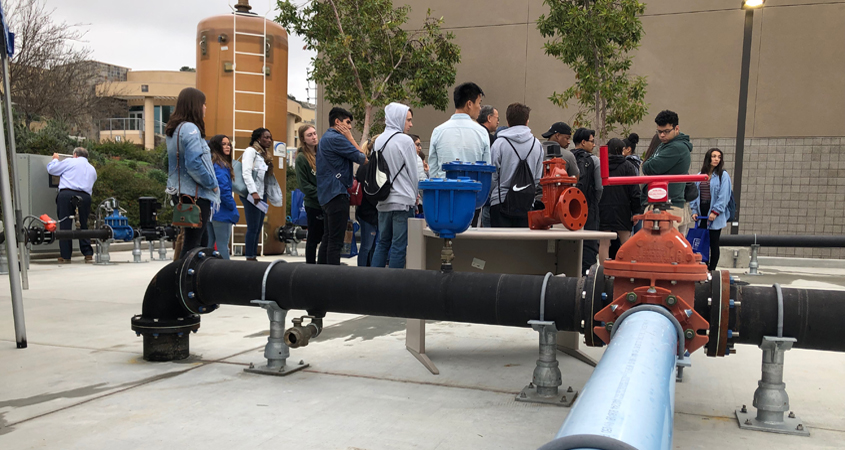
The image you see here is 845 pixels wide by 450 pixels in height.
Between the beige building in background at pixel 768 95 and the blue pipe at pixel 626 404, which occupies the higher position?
the beige building in background at pixel 768 95

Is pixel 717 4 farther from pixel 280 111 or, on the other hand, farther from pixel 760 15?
pixel 280 111

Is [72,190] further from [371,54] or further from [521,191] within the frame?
[521,191]

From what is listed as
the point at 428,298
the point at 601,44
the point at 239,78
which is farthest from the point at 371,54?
the point at 428,298

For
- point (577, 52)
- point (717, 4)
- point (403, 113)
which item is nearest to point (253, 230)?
point (403, 113)

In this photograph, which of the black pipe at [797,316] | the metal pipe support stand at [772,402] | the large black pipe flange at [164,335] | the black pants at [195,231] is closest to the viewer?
the black pipe at [797,316]

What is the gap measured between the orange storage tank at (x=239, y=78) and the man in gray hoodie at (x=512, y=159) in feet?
19.1

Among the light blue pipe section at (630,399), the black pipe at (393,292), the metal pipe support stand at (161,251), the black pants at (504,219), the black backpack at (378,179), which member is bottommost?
the metal pipe support stand at (161,251)

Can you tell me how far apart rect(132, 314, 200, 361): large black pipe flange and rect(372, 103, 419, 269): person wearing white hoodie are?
60.8 inches

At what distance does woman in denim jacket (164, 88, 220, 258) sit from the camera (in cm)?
471

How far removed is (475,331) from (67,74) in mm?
23004

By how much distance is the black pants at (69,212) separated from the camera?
343 inches

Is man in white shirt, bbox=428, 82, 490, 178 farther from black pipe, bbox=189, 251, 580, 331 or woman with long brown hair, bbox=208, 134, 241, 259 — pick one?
woman with long brown hair, bbox=208, 134, 241, 259

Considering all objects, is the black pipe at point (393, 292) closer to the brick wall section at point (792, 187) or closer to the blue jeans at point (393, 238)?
the blue jeans at point (393, 238)

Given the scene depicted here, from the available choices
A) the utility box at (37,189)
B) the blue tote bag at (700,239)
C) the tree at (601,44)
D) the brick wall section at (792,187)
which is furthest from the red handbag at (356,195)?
the brick wall section at (792,187)
